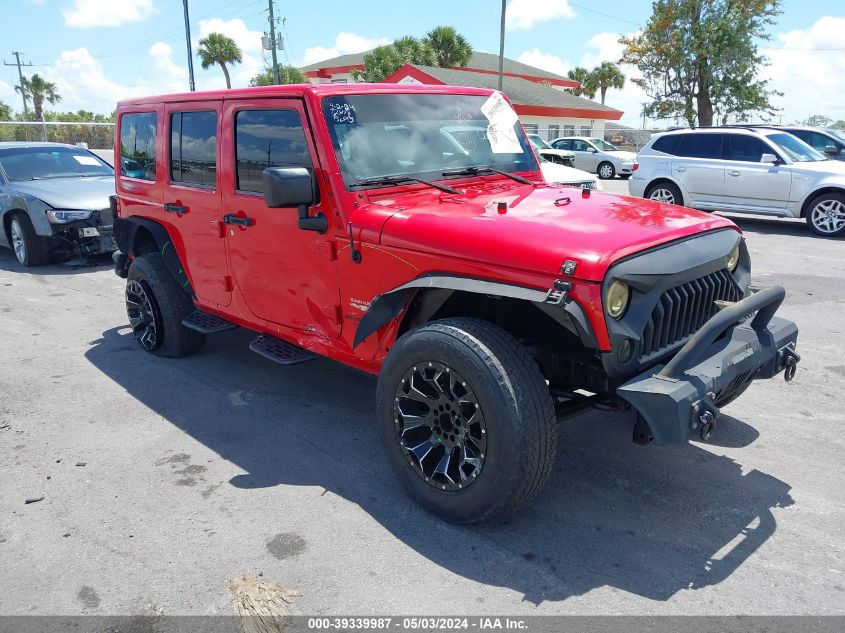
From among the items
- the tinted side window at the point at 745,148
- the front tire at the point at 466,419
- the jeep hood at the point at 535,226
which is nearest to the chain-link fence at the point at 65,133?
the tinted side window at the point at 745,148

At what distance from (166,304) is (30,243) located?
5311 millimetres

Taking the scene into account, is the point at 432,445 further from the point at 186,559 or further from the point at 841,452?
the point at 841,452

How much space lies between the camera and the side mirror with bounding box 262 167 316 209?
3.44m

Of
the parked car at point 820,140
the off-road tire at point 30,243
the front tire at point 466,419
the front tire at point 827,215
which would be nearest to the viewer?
the front tire at point 466,419

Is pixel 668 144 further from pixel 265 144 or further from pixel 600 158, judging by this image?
pixel 600 158

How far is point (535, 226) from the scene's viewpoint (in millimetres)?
3150

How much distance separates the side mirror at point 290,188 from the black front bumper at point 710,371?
6.10ft

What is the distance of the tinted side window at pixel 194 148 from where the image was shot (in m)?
4.59

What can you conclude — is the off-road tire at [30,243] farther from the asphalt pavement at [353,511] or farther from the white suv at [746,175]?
the white suv at [746,175]

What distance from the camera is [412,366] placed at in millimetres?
3215

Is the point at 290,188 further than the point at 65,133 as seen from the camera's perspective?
No

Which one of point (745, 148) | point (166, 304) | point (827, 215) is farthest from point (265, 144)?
point (745, 148)

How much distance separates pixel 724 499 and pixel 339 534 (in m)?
1.93

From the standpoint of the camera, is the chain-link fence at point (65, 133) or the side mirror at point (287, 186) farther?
the chain-link fence at point (65, 133)
